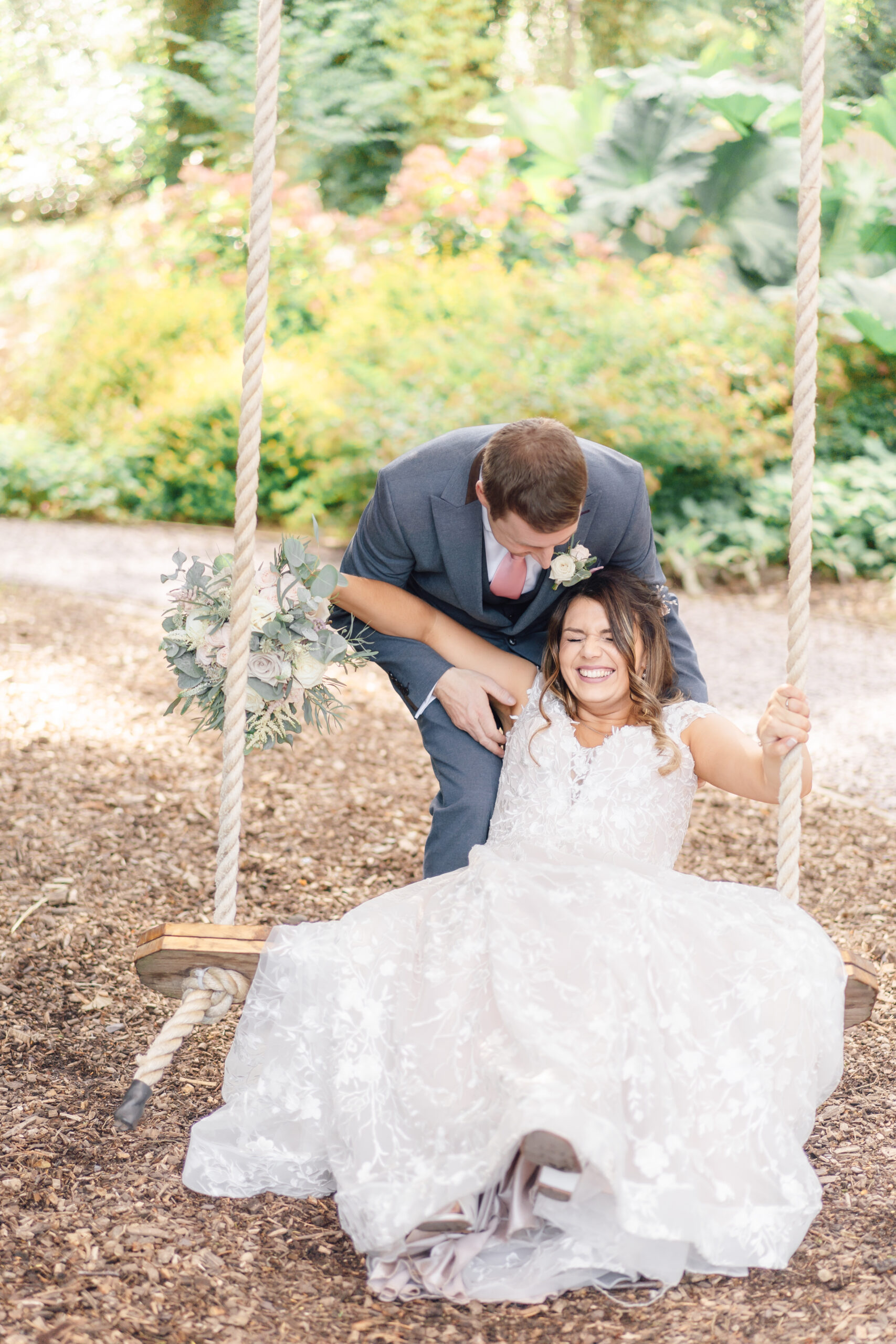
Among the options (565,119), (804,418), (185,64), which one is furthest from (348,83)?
(804,418)

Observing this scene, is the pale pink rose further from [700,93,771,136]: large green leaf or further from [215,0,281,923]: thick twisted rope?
[700,93,771,136]: large green leaf

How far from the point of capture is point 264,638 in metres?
2.14

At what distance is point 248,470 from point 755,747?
1.00 m

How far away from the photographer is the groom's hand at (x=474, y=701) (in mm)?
2512

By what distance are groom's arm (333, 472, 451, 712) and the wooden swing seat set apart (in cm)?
83

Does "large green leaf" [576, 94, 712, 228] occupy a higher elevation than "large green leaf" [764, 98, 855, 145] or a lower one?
lower

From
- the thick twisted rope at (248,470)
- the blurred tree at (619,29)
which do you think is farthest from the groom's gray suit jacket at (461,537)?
the blurred tree at (619,29)

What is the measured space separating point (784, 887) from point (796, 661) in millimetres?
363

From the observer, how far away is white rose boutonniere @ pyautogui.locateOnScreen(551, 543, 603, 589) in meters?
2.30

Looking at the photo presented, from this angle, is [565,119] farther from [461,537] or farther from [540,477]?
[540,477]

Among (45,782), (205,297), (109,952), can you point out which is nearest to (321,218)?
(205,297)

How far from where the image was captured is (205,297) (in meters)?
8.85

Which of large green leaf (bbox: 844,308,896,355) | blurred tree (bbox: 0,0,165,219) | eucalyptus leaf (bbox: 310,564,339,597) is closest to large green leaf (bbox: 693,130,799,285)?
large green leaf (bbox: 844,308,896,355)

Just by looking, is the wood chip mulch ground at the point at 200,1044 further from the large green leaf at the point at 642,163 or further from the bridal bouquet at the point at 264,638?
the large green leaf at the point at 642,163
